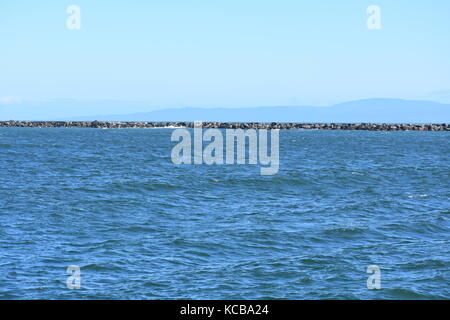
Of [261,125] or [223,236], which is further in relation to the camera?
[261,125]

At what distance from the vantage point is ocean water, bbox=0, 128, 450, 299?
52.5ft

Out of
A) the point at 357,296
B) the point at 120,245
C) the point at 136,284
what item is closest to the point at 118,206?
the point at 120,245

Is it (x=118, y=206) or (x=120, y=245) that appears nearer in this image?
(x=120, y=245)

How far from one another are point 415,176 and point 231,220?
76.9 feet

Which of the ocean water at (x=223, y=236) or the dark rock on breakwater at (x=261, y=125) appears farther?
the dark rock on breakwater at (x=261, y=125)

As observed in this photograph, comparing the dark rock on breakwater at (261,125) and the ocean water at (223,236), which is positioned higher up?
the dark rock on breakwater at (261,125)

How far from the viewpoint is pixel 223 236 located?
861 inches

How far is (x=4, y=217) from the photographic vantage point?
24.8 meters

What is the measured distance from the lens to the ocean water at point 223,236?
52.5ft

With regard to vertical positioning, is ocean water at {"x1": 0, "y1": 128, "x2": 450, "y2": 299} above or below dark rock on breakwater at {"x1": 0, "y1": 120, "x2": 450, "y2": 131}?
below

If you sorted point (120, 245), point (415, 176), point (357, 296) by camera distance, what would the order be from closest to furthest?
1. point (357, 296)
2. point (120, 245)
3. point (415, 176)

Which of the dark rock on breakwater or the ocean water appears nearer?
the ocean water

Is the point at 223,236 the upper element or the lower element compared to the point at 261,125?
lower
